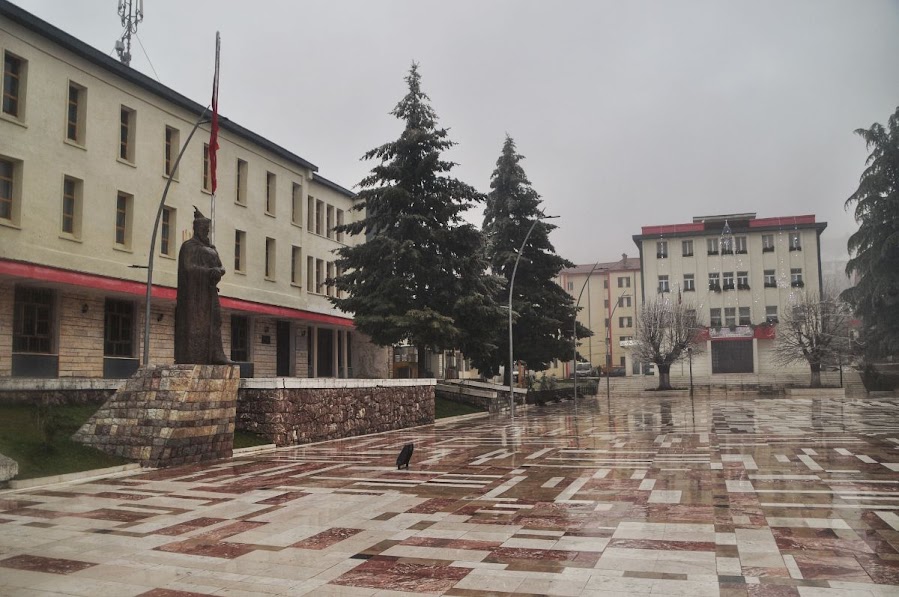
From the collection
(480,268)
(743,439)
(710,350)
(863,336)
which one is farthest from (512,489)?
(710,350)

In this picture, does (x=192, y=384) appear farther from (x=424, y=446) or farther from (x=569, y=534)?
(x=569, y=534)

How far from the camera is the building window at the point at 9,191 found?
66.0 ft

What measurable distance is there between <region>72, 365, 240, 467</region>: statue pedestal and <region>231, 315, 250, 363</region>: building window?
50.8 feet

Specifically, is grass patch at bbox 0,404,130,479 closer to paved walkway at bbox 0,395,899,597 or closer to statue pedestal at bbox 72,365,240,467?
statue pedestal at bbox 72,365,240,467

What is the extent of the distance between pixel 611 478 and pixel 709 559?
5165 mm

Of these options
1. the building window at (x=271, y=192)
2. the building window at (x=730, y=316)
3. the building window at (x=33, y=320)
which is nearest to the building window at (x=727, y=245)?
the building window at (x=730, y=316)

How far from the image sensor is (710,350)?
2532 inches

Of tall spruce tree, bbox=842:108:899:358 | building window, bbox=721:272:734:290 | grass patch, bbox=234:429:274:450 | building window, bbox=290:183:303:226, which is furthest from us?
building window, bbox=721:272:734:290

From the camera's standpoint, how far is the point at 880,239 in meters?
41.4

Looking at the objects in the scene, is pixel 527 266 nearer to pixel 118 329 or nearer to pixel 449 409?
pixel 449 409

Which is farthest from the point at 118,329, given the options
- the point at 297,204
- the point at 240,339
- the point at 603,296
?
the point at 603,296

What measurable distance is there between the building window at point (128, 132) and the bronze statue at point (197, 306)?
11272mm

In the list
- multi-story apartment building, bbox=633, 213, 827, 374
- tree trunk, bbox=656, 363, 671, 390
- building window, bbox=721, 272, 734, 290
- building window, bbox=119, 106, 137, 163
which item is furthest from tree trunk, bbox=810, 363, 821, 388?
building window, bbox=119, 106, 137, 163

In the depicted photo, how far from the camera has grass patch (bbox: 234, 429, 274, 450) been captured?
55.1 ft
